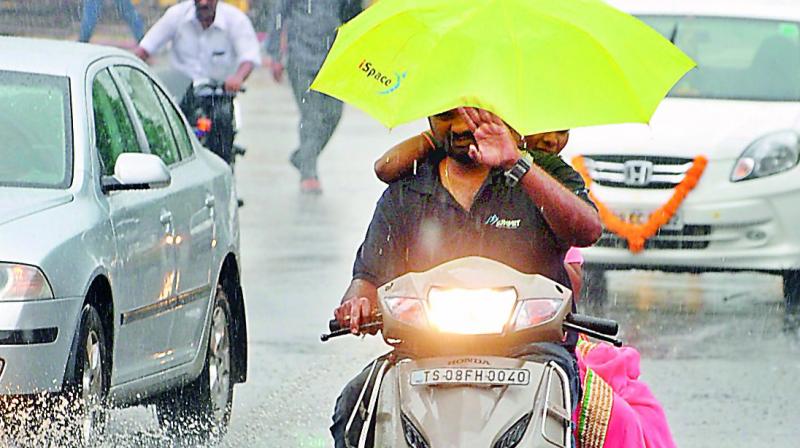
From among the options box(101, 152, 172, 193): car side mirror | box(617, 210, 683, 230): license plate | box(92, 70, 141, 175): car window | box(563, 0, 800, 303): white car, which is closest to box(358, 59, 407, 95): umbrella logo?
box(101, 152, 172, 193): car side mirror

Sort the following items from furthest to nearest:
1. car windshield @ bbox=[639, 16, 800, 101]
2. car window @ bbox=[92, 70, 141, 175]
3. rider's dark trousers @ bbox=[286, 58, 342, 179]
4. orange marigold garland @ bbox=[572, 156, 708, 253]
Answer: rider's dark trousers @ bbox=[286, 58, 342, 179]
car windshield @ bbox=[639, 16, 800, 101]
orange marigold garland @ bbox=[572, 156, 708, 253]
car window @ bbox=[92, 70, 141, 175]

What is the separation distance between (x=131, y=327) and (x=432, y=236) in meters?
2.88

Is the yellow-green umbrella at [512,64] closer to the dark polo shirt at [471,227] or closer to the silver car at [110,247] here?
the dark polo shirt at [471,227]

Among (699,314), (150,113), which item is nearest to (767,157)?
(699,314)

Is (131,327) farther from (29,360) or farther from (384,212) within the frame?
(384,212)

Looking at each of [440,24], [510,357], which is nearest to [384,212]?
[440,24]

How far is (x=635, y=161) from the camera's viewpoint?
41.7ft

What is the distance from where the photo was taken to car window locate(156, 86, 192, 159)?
9055 millimetres

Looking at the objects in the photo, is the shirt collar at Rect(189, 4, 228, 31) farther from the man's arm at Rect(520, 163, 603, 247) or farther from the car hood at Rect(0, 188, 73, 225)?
the man's arm at Rect(520, 163, 603, 247)

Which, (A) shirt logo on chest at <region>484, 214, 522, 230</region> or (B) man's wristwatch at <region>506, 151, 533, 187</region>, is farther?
(A) shirt logo on chest at <region>484, 214, 522, 230</region>

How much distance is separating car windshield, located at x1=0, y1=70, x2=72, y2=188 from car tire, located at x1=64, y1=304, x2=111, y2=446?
623mm

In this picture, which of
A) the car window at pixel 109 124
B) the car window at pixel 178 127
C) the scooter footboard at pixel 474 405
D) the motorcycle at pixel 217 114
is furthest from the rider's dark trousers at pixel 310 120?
the scooter footboard at pixel 474 405

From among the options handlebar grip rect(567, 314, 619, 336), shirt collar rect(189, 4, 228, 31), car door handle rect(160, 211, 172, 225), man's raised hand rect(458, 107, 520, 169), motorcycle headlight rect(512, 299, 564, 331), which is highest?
man's raised hand rect(458, 107, 520, 169)

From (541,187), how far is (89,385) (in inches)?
112
